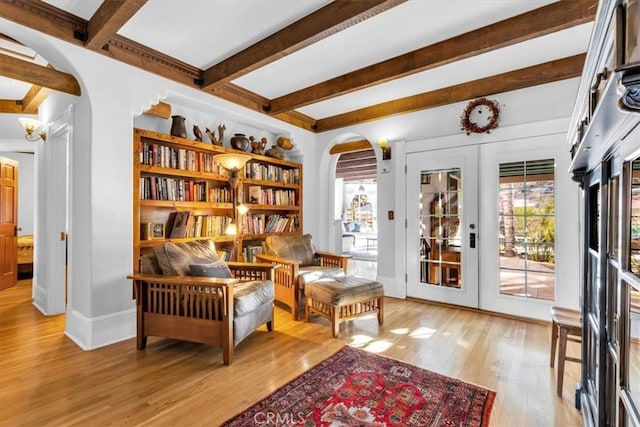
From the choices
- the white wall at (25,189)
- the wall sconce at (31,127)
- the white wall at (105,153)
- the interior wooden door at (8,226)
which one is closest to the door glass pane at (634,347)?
the white wall at (105,153)

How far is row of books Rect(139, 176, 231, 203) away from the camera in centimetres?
Result: 324

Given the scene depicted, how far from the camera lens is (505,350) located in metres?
2.69

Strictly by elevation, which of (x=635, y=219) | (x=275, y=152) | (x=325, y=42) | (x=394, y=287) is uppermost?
(x=325, y=42)

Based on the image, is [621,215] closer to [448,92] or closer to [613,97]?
[613,97]

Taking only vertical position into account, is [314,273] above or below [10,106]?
below

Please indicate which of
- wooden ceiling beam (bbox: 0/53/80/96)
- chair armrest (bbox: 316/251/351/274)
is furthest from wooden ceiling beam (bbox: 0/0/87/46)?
chair armrest (bbox: 316/251/351/274)

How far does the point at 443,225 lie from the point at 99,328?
3.76 m

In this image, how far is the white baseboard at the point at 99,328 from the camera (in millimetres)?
2703

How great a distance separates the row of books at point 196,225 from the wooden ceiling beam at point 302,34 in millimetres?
1496

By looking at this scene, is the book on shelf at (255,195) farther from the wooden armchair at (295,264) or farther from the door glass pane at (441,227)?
the door glass pane at (441,227)

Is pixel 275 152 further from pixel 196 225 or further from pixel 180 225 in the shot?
pixel 180 225

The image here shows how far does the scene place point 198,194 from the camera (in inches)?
146


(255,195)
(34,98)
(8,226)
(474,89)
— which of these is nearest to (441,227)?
(474,89)

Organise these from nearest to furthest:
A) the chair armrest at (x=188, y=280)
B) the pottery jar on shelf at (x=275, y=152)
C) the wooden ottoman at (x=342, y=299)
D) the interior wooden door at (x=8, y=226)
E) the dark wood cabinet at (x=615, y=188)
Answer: the dark wood cabinet at (x=615, y=188), the chair armrest at (x=188, y=280), the wooden ottoman at (x=342, y=299), the pottery jar on shelf at (x=275, y=152), the interior wooden door at (x=8, y=226)
